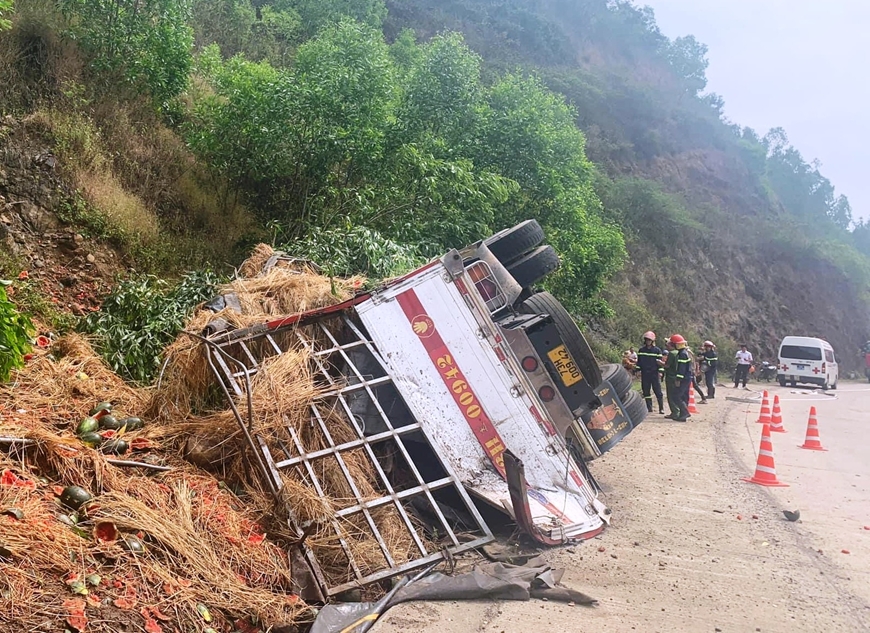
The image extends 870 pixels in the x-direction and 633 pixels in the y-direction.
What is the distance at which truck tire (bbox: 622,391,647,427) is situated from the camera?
23.2 ft

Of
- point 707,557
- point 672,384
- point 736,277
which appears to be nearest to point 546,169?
point 672,384

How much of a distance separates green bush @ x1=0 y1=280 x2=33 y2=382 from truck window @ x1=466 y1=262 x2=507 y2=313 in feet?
11.4

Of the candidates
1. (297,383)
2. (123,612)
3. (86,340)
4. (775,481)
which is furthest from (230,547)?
(775,481)

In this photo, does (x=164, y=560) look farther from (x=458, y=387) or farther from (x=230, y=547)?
(x=458, y=387)

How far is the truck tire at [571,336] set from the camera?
19.1ft

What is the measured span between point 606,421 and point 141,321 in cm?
500

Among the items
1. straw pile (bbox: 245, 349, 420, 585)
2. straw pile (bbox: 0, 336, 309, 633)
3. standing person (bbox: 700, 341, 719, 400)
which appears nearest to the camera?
straw pile (bbox: 0, 336, 309, 633)

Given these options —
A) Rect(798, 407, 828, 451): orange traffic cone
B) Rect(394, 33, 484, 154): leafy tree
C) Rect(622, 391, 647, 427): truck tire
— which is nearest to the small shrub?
Rect(622, 391, 647, 427): truck tire

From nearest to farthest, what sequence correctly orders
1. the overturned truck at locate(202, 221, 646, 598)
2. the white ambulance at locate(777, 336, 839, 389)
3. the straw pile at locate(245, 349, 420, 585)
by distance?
1. the straw pile at locate(245, 349, 420, 585)
2. the overturned truck at locate(202, 221, 646, 598)
3. the white ambulance at locate(777, 336, 839, 389)

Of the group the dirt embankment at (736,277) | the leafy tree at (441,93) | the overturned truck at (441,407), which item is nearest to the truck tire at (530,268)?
the overturned truck at (441,407)

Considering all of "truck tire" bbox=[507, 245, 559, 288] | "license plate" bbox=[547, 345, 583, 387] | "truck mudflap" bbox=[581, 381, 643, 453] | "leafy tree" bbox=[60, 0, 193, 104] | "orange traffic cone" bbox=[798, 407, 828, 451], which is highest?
"leafy tree" bbox=[60, 0, 193, 104]

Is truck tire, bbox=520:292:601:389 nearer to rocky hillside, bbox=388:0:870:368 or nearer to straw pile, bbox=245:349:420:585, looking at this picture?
straw pile, bbox=245:349:420:585

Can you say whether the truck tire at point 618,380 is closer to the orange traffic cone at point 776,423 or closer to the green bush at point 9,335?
the green bush at point 9,335

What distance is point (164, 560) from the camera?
3529 millimetres
